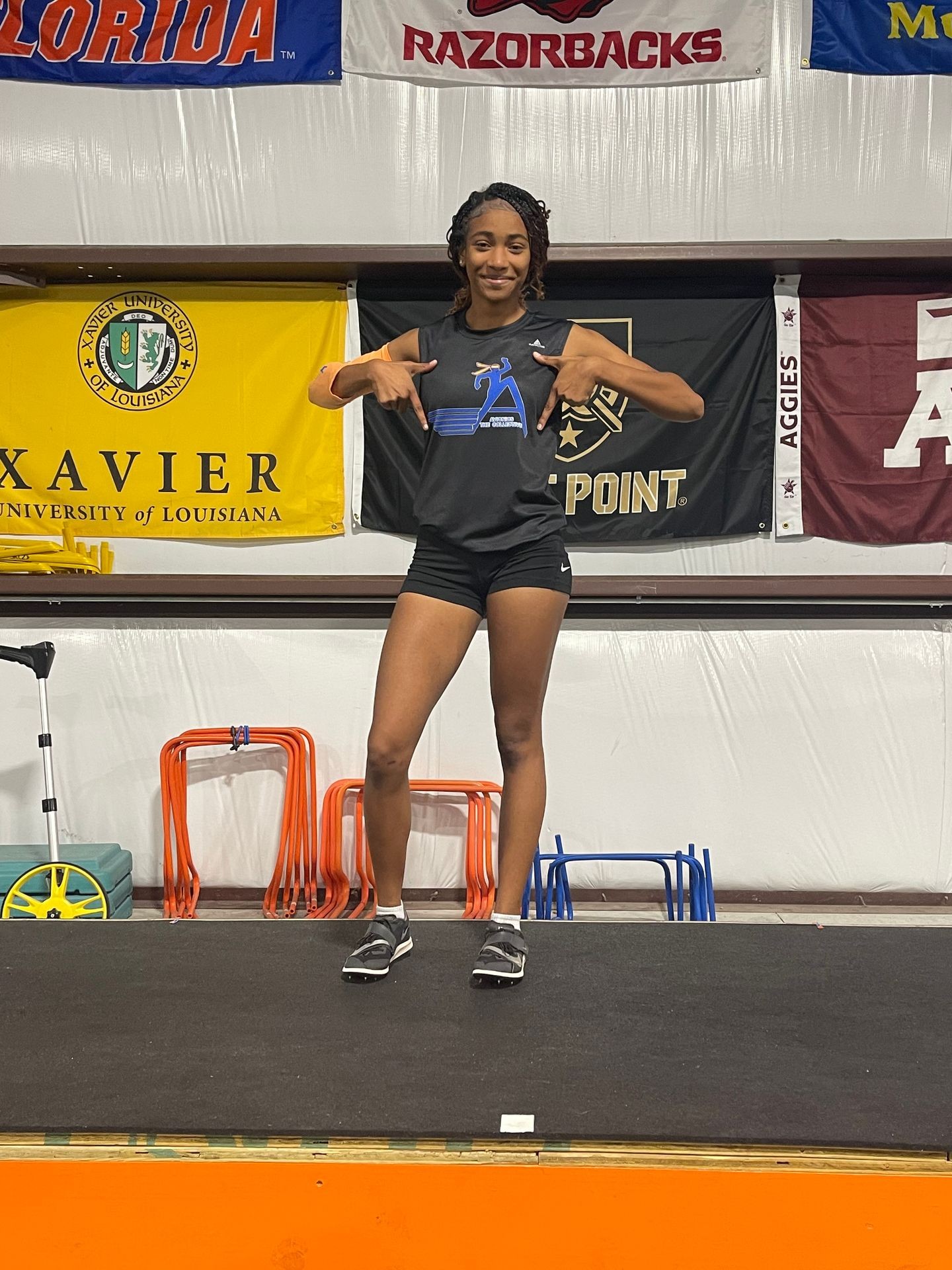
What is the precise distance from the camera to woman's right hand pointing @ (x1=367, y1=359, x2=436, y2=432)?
7.58 ft

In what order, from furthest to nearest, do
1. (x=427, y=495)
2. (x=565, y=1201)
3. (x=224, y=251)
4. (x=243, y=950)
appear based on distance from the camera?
(x=224, y=251), (x=243, y=950), (x=427, y=495), (x=565, y=1201)

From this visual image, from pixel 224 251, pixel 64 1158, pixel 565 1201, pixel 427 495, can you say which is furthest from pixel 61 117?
pixel 565 1201

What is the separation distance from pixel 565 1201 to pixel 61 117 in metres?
4.81

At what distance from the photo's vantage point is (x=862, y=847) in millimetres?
4707

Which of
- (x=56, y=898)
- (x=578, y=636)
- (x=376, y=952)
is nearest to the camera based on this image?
(x=376, y=952)

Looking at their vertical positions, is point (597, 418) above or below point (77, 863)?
above

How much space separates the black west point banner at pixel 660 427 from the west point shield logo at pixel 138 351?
818 millimetres

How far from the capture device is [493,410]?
91.0 inches

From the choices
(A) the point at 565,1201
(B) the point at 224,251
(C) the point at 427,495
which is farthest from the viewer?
(B) the point at 224,251

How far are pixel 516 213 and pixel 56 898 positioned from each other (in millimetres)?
2952

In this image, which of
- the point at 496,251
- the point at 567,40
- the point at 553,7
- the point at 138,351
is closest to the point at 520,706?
the point at 496,251

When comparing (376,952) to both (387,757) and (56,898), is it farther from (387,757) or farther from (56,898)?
(56,898)

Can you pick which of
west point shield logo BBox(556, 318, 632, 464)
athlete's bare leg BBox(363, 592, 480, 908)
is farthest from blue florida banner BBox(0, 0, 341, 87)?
athlete's bare leg BBox(363, 592, 480, 908)

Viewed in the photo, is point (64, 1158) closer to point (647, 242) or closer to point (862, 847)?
point (862, 847)
